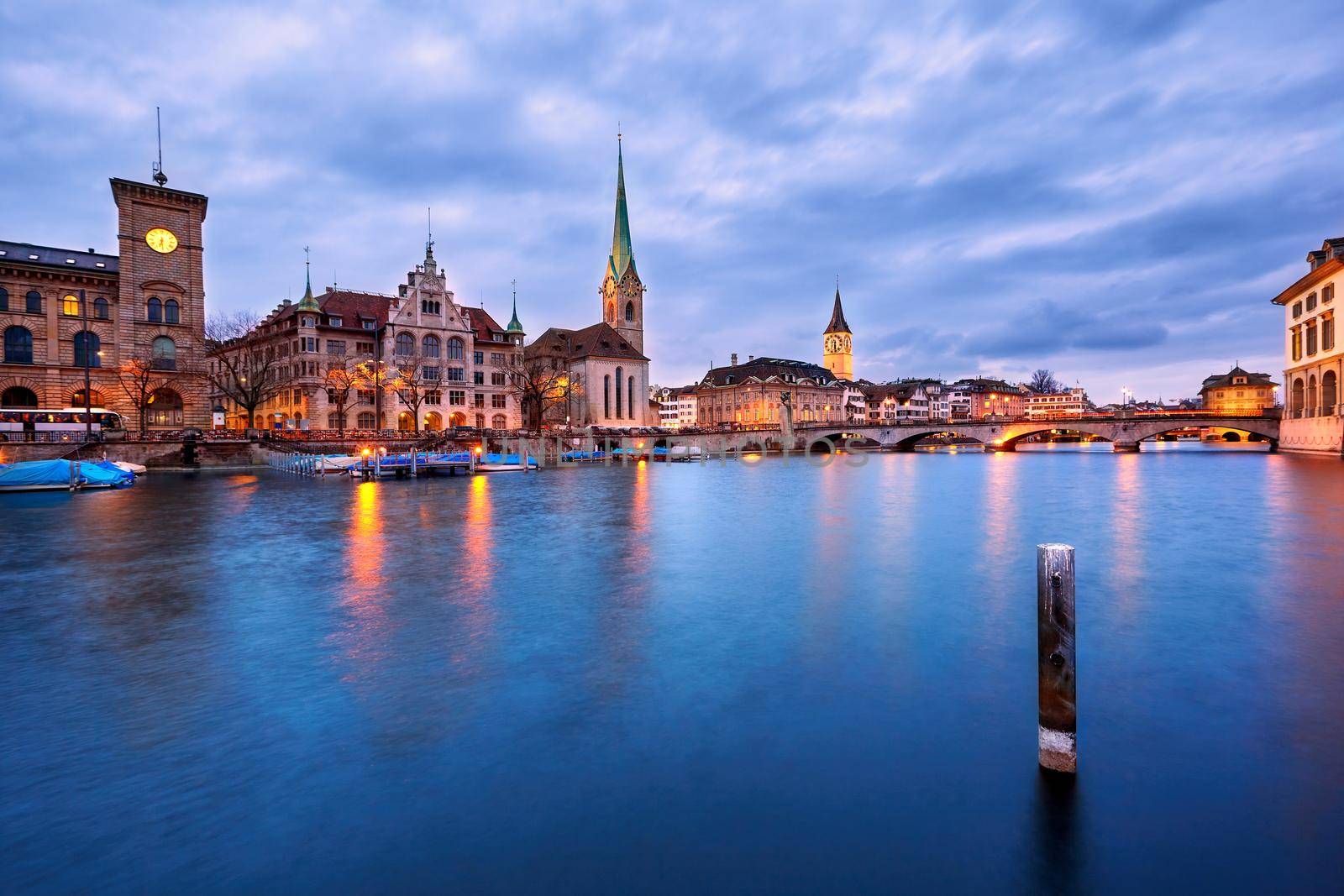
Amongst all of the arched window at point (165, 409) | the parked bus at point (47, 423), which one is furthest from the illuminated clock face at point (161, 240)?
the parked bus at point (47, 423)

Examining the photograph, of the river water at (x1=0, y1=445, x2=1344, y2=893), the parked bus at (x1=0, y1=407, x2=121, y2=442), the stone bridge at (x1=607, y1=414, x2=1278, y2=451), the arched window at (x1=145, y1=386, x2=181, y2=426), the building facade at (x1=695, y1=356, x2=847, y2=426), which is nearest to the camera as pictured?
the river water at (x1=0, y1=445, x2=1344, y2=893)

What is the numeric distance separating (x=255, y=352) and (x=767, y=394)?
8434 centimetres

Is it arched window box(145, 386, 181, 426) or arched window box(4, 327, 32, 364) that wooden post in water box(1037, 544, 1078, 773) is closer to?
arched window box(145, 386, 181, 426)

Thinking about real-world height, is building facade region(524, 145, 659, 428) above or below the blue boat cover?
above

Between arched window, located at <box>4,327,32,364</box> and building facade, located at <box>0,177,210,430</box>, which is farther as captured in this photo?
building facade, located at <box>0,177,210,430</box>

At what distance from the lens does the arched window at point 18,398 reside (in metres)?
50.8

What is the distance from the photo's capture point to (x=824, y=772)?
5930mm

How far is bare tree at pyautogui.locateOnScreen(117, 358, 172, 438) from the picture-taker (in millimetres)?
51594

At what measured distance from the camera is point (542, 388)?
262ft

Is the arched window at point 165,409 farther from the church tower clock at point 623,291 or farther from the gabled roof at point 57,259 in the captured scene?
the church tower clock at point 623,291

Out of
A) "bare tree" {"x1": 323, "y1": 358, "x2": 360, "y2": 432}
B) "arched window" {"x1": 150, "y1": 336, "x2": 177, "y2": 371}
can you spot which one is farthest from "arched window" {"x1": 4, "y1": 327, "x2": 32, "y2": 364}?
"bare tree" {"x1": 323, "y1": 358, "x2": 360, "y2": 432}

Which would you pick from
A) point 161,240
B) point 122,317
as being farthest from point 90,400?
point 161,240

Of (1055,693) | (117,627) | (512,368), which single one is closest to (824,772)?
(1055,693)

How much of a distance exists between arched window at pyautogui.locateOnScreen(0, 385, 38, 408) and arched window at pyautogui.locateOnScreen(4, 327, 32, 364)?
79.9 inches
